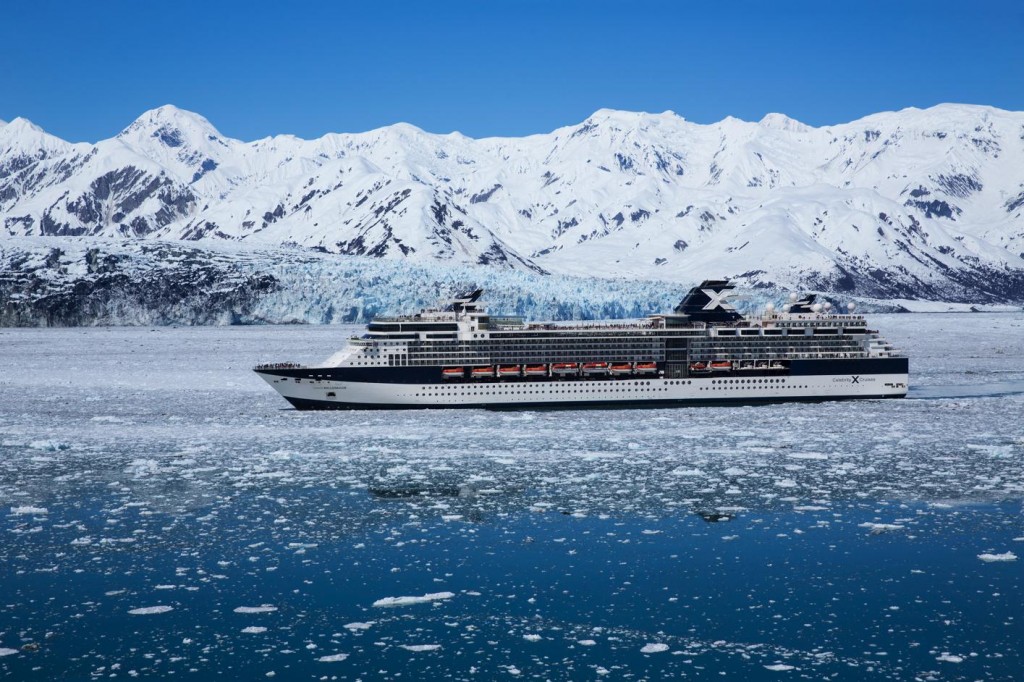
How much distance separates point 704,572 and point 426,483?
10.2 m

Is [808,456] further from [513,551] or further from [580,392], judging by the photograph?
[580,392]

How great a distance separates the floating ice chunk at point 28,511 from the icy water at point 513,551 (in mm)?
114

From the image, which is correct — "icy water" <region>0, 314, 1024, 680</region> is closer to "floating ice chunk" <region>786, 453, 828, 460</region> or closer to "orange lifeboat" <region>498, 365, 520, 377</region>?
"floating ice chunk" <region>786, 453, 828, 460</region>

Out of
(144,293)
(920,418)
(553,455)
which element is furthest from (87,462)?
(144,293)

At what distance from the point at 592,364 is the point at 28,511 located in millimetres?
30295

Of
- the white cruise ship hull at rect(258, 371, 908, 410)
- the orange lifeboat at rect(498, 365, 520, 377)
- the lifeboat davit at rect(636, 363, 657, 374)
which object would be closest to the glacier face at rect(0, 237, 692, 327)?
the lifeboat davit at rect(636, 363, 657, 374)

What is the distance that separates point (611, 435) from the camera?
3791cm

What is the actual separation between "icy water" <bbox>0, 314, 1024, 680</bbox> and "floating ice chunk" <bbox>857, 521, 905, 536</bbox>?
0.24ft

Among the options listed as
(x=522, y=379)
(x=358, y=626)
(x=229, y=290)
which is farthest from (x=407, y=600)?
(x=229, y=290)

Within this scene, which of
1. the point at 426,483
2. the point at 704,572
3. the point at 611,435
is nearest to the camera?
the point at 704,572

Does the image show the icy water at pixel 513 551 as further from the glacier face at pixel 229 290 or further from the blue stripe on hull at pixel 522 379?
the glacier face at pixel 229 290

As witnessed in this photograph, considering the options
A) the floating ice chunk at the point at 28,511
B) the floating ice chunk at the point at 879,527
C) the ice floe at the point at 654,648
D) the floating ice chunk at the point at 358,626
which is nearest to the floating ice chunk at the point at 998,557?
the floating ice chunk at the point at 879,527

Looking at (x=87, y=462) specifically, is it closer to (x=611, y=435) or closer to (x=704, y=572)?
(x=611, y=435)

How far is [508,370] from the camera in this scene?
5000cm
